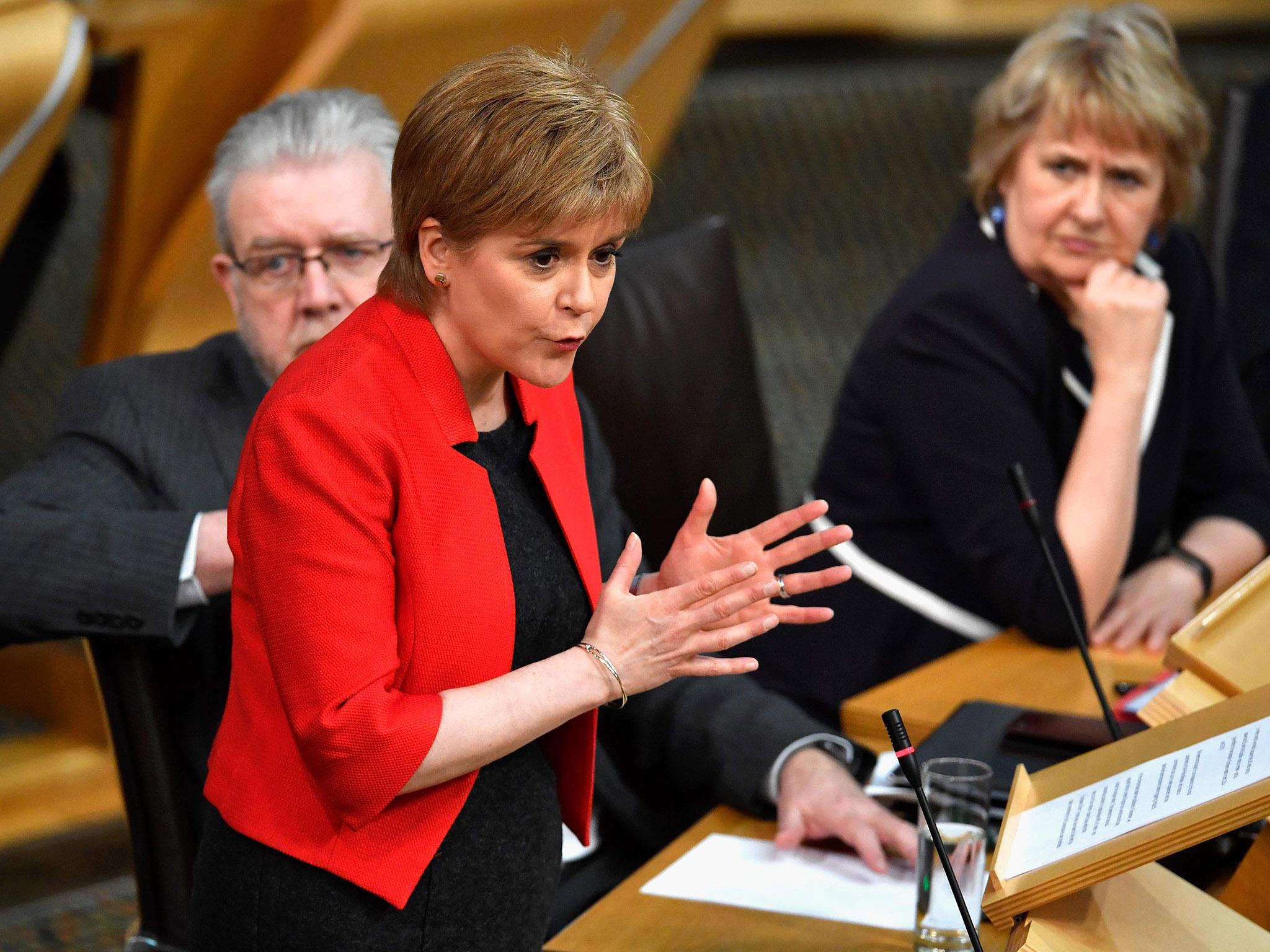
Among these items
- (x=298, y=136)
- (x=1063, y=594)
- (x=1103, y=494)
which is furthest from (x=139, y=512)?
(x=1103, y=494)

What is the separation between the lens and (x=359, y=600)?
896 mm

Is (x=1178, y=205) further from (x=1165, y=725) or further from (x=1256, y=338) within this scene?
(x=1165, y=725)

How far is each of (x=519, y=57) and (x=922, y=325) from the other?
106 cm

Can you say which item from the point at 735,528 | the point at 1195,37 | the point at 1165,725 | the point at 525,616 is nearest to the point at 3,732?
the point at 735,528

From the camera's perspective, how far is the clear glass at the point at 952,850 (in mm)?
1101

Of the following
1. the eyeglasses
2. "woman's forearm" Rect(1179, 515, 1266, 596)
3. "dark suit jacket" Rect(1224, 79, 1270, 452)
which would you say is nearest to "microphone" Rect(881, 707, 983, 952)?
the eyeglasses

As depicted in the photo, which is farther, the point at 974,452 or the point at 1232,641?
the point at 974,452

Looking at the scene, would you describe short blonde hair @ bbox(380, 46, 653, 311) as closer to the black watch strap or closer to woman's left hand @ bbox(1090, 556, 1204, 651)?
woman's left hand @ bbox(1090, 556, 1204, 651)

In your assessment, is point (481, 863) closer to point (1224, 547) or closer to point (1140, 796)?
point (1140, 796)

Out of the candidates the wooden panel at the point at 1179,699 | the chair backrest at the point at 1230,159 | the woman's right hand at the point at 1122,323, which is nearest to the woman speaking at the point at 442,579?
the wooden panel at the point at 1179,699

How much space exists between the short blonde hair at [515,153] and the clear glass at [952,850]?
0.52m

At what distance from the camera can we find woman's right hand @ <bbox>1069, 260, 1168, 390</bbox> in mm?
1861

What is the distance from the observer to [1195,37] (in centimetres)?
441

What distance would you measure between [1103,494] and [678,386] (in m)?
0.61
